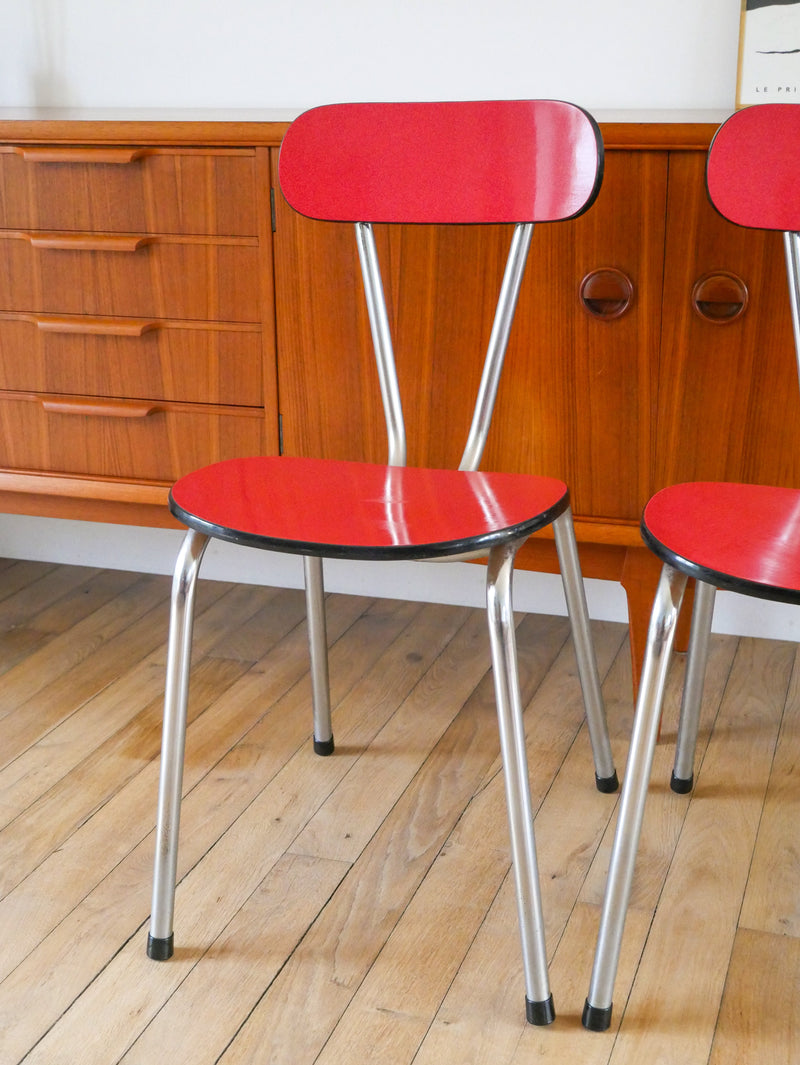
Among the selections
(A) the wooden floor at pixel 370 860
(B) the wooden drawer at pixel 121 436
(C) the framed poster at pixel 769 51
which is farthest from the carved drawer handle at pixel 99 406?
(C) the framed poster at pixel 769 51

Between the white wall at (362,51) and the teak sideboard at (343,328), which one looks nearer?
the teak sideboard at (343,328)

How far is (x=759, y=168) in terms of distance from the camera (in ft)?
4.08

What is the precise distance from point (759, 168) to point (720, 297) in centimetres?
22

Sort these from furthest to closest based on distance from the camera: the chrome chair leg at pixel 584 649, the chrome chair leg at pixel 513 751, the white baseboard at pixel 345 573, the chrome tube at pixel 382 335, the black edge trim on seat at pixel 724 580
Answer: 1. the white baseboard at pixel 345 573
2. the chrome tube at pixel 382 335
3. the chrome chair leg at pixel 584 649
4. the chrome chair leg at pixel 513 751
5. the black edge trim on seat at pixel 724 580

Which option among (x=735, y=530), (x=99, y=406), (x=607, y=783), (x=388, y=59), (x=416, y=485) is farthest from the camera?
(x=388, y=59)

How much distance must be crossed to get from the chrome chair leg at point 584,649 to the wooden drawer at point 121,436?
1.90 ft

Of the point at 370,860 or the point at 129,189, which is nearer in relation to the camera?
the point at 370,860

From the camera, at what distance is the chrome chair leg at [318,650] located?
142 cm

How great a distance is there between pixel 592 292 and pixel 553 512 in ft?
1.55

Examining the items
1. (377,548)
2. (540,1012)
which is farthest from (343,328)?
(540,1012)

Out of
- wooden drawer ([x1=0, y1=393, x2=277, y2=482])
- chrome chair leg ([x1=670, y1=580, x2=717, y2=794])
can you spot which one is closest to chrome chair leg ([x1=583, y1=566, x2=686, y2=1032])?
chrome chair leg ([x1=670, y1=580, x2=717, y2=794])

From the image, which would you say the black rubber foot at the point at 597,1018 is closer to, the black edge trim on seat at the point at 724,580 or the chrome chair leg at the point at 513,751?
the chrome chair leg at the point at 513,751

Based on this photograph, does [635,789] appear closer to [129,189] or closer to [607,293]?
[607,293]

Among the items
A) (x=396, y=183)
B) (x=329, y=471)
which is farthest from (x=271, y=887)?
(x=396, y=183)
